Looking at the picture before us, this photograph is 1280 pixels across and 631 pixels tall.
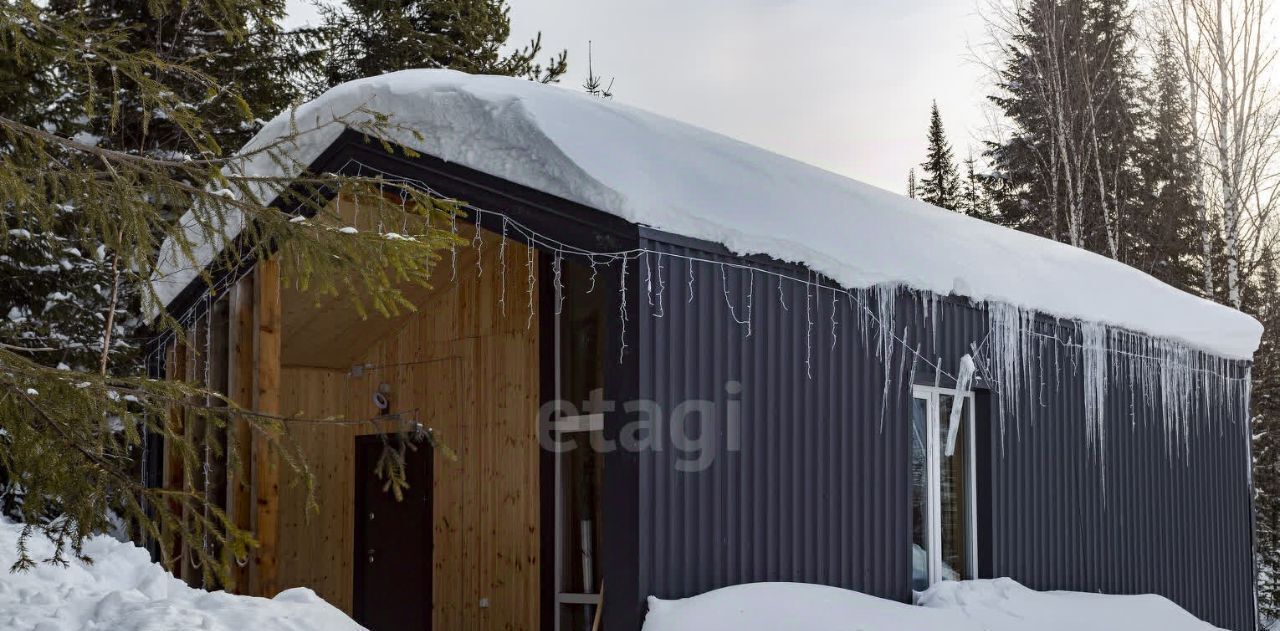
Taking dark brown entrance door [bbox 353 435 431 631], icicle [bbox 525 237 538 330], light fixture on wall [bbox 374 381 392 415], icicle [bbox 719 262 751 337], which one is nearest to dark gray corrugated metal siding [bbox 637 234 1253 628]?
icicle [bbox 719 262 751 337]

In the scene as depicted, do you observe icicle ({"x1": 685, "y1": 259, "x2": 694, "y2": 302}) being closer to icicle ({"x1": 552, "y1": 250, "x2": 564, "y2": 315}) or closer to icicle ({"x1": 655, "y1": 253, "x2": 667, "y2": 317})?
icicle ({"x1": 655, "y1": 253, "x2": 667, "y2": 317})

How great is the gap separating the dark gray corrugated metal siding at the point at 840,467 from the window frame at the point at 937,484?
8cm

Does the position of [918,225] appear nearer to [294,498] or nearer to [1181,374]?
[1181,374]

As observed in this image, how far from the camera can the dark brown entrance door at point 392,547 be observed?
8.08 meters

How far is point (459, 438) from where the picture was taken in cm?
786

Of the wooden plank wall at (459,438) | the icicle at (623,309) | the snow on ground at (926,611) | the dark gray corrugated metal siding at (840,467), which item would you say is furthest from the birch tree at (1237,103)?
the icicle at (623,309)

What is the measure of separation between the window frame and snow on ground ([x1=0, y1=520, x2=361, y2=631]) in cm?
354

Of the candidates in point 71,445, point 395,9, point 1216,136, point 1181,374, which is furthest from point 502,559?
point 1216,136

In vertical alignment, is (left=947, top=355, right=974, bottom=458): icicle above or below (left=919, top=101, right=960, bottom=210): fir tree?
below

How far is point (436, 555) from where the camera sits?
7957 mm

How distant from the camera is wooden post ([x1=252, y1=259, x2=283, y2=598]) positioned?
22.3 ft

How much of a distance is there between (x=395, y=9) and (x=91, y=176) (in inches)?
505

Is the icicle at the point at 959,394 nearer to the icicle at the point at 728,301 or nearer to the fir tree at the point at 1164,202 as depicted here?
the icicle at the point at 728,301
